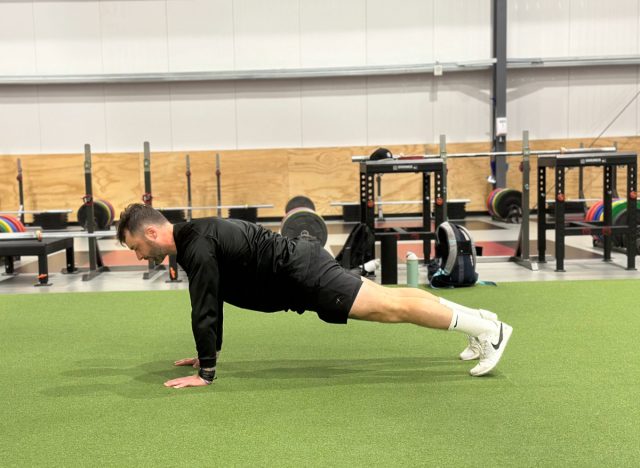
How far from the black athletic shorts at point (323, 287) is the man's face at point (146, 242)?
581mm

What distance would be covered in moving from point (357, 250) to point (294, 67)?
20.7ft

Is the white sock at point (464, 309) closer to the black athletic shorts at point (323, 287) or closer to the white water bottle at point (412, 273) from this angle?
the black athletic shorts at point (323, 287)

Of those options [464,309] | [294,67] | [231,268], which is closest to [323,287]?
[231,268]

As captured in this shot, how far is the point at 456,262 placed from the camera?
5500 millimetres

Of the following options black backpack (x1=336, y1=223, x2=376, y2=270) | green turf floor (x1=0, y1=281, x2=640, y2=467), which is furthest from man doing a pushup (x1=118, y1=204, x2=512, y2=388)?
black backpack (x1=336, y1=223, x2=376, y2=270)

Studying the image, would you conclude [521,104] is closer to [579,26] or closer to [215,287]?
[579,26]

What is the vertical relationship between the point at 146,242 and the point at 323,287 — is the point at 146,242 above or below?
above

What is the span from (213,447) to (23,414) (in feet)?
3.04

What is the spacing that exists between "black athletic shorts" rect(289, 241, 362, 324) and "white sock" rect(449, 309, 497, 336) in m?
0.44

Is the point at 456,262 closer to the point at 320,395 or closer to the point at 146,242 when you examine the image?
the point at 320,395

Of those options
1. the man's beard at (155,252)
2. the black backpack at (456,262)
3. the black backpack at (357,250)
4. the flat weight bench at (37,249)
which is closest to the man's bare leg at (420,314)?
the man's beard at (155,252)

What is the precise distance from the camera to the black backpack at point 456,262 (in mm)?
5516

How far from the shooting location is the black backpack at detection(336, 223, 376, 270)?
6.29m

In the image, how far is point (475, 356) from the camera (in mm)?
3436
